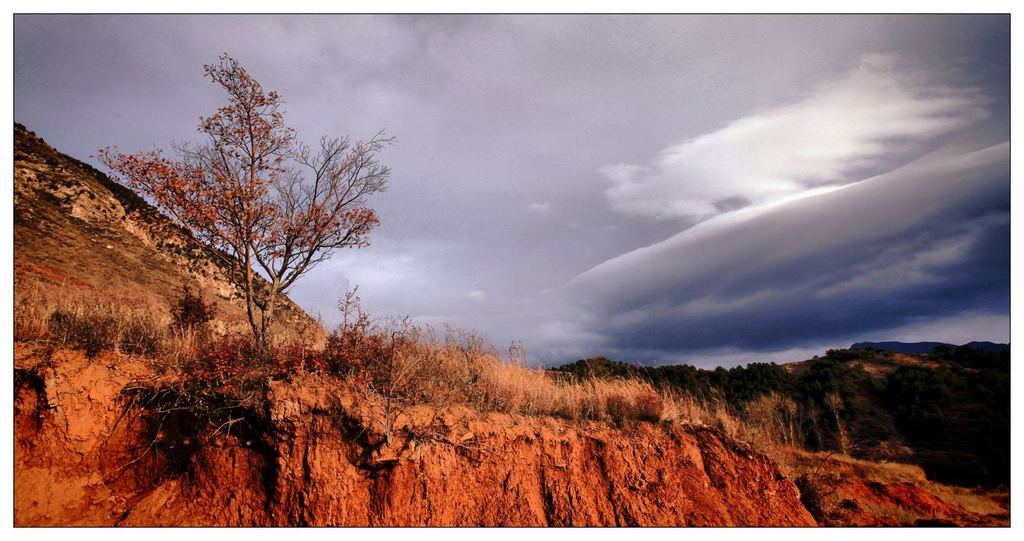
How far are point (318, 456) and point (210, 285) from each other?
28085mm

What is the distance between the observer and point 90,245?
22.8m

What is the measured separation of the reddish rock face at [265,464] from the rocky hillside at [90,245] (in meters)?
8.19

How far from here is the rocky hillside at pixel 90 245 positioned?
1812 centimetres

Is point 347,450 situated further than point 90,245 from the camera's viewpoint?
No

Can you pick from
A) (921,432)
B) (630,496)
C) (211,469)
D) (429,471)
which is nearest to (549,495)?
(630,496)

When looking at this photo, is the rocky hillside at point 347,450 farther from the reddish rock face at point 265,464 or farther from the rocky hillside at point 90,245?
the rocky hillside at point 90,245

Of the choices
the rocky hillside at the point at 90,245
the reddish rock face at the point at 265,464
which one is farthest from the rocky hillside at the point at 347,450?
the rocky hillside at the point at 90,245

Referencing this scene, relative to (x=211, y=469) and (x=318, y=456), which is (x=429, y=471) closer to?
(x=318, y=456)

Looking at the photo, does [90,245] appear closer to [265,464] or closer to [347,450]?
[265,464]

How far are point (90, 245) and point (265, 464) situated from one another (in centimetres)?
2396

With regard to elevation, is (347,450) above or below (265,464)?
above

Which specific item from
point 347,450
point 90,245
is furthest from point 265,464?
point 90,245

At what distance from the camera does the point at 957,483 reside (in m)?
20.8

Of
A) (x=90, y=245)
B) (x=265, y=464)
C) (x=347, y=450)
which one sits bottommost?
(x=265, y=464)
